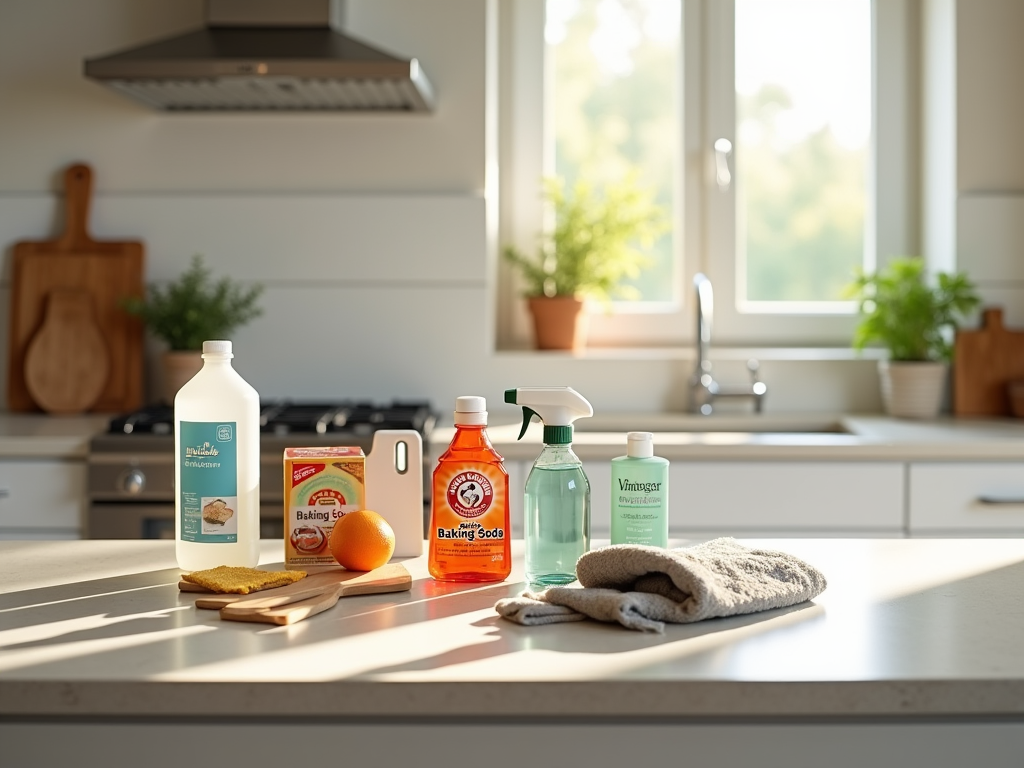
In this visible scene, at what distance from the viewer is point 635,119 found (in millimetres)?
3494

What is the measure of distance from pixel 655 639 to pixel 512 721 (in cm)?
16

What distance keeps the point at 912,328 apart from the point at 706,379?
551 millimetres

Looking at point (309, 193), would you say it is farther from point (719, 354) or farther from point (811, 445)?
point (811, 445)

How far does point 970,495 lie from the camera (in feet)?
8.45

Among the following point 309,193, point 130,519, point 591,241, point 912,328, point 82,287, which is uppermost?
point 309,193

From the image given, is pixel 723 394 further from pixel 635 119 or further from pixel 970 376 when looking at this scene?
pixel 635 119

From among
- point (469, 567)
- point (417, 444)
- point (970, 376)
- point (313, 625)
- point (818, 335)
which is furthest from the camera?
point (818, 335)

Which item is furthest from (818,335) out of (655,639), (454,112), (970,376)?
(655,639)

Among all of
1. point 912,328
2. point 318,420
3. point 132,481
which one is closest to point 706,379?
point 912,328

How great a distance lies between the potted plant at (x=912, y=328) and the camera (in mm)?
3047

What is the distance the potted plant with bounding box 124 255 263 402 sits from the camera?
3049mm

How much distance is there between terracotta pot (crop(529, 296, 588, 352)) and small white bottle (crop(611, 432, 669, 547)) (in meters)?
1.99

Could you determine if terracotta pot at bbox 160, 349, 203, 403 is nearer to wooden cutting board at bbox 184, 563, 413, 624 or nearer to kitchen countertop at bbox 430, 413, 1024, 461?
kitchen countertop at bbox 430, 413, 1024, 461

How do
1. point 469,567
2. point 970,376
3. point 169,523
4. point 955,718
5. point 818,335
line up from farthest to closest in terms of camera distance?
point 818,335
point 970,376
point 169,523
point 469,567
point 955,718
